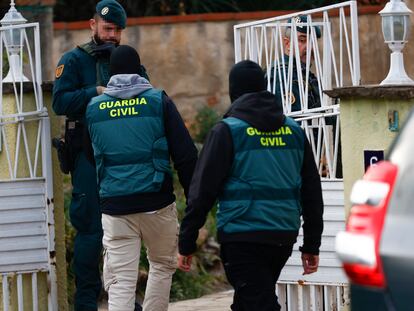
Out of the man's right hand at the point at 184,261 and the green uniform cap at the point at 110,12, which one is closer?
the man's right hand at the point at 184,261

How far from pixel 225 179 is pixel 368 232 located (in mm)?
1964

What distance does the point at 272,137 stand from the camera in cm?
680

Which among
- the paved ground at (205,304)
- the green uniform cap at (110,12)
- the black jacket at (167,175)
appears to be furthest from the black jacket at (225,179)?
the paved ground at (205,304)

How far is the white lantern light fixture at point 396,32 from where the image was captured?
7.70m

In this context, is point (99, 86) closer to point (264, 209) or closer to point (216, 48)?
point (264, 209)

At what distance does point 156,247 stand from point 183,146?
0.59m

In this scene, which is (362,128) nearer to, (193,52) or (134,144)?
(134,144)

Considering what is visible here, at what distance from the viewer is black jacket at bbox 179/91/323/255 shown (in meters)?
6.68

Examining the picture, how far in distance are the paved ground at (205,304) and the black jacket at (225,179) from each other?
112 inches

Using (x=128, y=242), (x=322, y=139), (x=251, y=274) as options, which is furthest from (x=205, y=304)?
(x=251, y=274)

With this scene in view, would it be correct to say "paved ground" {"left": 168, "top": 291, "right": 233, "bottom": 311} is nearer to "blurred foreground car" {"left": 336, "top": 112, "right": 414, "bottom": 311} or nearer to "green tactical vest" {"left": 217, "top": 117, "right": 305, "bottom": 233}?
"green tactical vest" {"left": 217, "top": 117, "right": 305, "bottom": 233}

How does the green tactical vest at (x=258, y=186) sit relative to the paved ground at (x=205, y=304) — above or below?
above

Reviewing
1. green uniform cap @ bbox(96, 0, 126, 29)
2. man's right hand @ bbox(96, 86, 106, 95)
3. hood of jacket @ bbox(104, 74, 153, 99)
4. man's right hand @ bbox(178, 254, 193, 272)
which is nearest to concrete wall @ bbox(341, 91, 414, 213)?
hood of jacket @ bbox(104, 74, 153, 99)

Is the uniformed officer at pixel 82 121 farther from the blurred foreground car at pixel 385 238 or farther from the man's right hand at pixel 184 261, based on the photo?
the blurred foreground car at pixel 385 238
